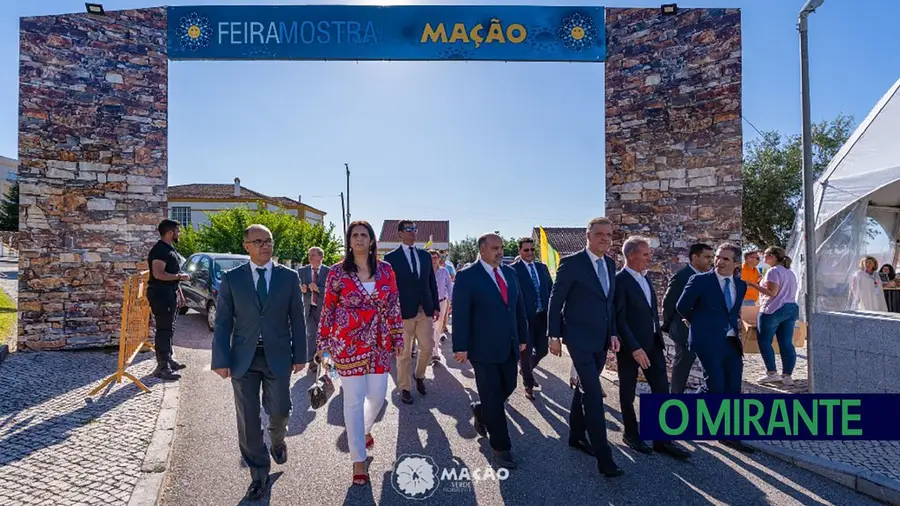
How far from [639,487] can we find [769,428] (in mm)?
1319

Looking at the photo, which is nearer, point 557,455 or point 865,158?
point 557,455

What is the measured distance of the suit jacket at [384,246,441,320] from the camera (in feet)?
18.6

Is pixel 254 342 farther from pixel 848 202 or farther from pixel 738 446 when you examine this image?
pixel 848 202

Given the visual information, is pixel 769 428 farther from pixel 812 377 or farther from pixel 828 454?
pixel 812 377

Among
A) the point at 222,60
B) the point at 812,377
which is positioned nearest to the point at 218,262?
the point at 222,60

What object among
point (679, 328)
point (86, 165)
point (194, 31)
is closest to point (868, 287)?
point (679, 328)

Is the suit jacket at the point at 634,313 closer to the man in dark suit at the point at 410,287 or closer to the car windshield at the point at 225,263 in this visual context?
the man in dark suit at the point at 410,287

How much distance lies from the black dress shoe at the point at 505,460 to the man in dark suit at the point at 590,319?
64 cm

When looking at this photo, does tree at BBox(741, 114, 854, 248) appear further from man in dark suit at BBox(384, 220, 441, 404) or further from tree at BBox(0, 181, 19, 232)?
tree at BBox(0, 181, 19, 232)

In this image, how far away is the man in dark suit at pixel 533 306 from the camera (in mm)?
6109

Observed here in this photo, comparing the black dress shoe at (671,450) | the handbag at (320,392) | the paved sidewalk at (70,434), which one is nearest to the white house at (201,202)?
the paved sidewalk at (70,434)

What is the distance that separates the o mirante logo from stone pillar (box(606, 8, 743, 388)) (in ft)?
20.7

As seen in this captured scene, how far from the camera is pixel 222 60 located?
8.08 m

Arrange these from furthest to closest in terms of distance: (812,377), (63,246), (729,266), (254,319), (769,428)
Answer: (63,246) < (812,377) < (729,266) < (254,319) < (769,428)
